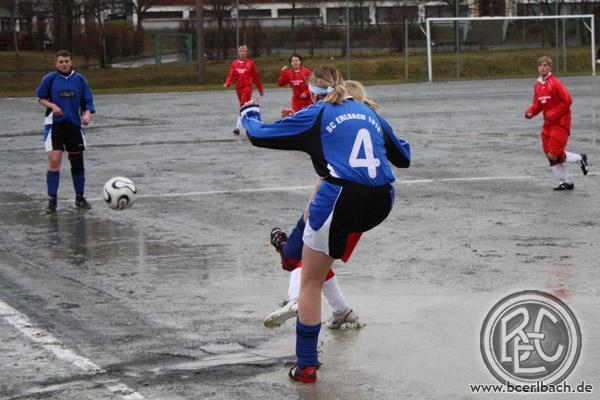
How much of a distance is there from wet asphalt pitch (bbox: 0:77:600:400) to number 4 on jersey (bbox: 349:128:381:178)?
1208mm

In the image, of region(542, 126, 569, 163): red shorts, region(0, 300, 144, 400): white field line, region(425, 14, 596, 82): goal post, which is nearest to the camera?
region(0, 300, 144, 400): white field line

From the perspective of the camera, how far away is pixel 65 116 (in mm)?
15219

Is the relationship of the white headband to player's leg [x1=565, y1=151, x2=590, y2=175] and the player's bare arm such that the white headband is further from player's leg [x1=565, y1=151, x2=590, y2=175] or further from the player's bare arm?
player's leg [x1=565, y1=151, x2=590, y2=175]

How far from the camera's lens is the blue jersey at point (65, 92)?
15.2 meters

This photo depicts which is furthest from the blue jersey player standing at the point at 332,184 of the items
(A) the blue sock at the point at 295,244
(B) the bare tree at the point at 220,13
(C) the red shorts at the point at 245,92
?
(B) the bare tree at the point at 220,13

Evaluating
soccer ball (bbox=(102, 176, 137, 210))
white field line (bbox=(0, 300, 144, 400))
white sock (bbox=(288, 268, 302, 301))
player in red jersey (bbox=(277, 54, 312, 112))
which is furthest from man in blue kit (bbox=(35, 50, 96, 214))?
player in red jersey (bbox=(277, 54, 312, 112))

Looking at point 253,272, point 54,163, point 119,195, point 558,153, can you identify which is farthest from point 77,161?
point 558,153

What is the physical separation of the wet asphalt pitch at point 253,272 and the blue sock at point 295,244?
0.60 meters

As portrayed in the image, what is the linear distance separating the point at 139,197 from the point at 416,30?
145 ft

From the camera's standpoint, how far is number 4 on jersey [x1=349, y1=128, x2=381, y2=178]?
720 centimetres

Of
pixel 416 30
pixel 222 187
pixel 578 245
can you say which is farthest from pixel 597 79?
pixel 578 245

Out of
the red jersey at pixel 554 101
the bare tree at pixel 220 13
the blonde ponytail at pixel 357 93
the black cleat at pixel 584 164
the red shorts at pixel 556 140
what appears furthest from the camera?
the bare tree at pixel 220 13

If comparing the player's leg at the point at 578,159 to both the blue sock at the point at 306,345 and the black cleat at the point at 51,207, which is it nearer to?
the black cleat at the point at 51,207

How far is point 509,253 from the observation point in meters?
11.2
